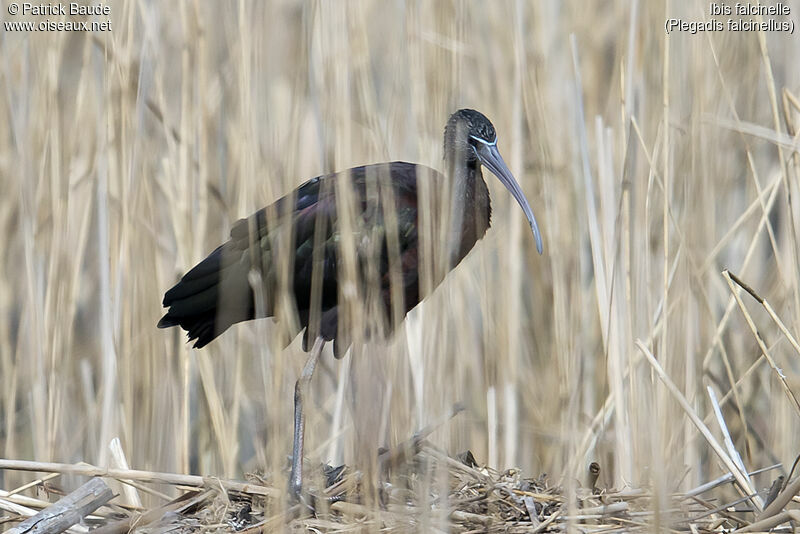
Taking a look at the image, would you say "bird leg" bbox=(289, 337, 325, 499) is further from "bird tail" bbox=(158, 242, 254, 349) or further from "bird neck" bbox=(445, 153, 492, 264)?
"bird neck" bbox=(445, 153, 492, 264)

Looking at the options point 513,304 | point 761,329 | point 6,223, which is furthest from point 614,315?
point 6,223

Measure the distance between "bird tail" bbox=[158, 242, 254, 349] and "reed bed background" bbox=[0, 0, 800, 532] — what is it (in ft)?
0.20

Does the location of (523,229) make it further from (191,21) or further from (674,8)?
(191,21)

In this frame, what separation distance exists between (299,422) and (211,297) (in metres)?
0.43

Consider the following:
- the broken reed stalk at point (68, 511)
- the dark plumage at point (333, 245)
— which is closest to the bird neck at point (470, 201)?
the dark plumage at point (333, 245)

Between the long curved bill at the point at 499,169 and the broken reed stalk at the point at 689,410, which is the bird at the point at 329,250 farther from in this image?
the broken reed stalk at the point at 689,410

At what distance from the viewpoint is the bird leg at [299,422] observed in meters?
2.33

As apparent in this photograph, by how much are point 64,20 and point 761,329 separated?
6.72ft

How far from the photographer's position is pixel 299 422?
104 inches

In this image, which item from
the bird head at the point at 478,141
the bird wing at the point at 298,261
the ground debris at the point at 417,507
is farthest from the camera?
the bird head at the point at 478,141

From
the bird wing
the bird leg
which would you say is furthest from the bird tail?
the bird leg

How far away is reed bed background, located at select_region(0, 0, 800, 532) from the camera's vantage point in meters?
1.82

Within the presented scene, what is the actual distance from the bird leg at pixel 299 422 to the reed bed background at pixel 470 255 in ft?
0.31

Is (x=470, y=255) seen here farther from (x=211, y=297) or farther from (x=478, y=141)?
(x=211, y=297)
